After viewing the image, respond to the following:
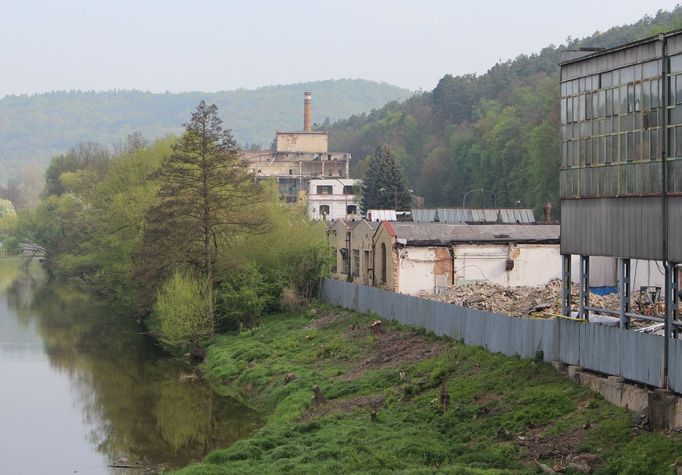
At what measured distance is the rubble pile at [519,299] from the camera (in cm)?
3462

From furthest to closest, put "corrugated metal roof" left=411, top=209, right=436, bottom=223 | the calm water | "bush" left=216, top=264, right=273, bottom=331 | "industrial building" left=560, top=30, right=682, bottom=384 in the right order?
"corrugated metal roof" left=411, top=209, right=436, bottom=223 < "bush" left=216, top=264, right=273, bottom=331 < the calm water < "industrial building" left=560, top=30, right=682, bottom=384

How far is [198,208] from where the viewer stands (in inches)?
2169

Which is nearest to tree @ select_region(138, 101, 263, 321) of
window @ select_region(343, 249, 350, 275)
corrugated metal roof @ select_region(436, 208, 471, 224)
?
window @ select_region(343, 249, 350, 275)

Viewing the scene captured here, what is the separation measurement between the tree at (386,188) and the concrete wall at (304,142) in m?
46.0

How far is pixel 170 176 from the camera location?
5569 cm

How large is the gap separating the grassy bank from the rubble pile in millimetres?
2784

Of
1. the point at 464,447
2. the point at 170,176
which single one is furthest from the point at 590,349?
the point at 170,176

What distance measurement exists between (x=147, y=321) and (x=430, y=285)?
70.6 ft

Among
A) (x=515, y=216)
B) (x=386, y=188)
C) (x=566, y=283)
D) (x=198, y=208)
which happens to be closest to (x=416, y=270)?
(x=198, y=208)

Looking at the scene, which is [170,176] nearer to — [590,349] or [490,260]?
[490,260]

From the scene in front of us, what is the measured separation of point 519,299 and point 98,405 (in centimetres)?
1603

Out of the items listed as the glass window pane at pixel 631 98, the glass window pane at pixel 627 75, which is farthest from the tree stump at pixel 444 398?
the glass window pane at pixel 627 75

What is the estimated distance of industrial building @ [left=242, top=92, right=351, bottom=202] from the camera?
495 feet

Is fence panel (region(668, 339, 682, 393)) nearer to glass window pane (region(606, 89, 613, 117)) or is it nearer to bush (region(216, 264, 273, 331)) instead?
glass window pane (region(606, 89, 613, 117))
